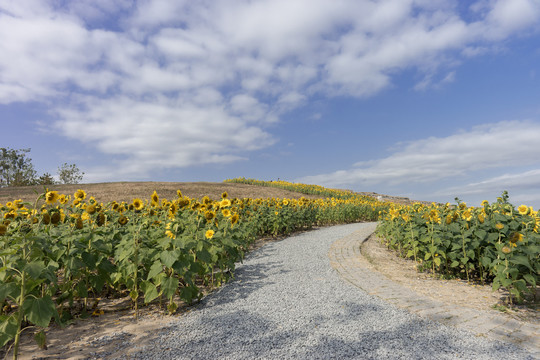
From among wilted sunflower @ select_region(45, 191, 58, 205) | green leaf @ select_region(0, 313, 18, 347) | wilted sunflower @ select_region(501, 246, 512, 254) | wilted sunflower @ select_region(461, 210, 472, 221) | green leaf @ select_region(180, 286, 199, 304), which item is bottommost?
green leaf @ select_region(180, 286, 199, 304)

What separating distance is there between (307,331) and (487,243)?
3.86m

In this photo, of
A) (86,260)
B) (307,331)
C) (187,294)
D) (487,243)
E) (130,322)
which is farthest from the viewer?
(487,243)

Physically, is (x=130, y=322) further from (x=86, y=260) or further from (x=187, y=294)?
(x=86, y=260)

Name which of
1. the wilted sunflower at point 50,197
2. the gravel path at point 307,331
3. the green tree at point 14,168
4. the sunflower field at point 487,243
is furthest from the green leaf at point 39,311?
the green tree at point 14,168

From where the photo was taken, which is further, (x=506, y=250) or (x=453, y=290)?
(x=453, y=290)

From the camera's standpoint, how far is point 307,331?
354cm

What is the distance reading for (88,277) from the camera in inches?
163

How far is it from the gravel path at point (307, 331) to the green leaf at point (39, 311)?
37.6 inches

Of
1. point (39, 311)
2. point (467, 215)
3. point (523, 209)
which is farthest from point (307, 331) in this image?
point (523, 209)

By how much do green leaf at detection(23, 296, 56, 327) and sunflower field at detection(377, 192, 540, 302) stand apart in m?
5.32

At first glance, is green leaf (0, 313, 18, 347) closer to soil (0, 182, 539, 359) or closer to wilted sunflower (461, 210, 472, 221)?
soil (0, 182, 539, 359)

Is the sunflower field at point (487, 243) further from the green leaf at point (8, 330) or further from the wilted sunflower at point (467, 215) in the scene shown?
the green leaf at point (8, 330)

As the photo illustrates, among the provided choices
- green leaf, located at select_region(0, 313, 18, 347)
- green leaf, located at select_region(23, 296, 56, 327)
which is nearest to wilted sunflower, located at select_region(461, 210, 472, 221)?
green leaf, located at select_region(23, 296, 56, 327)

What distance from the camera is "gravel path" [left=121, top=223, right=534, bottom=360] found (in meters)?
3.14
